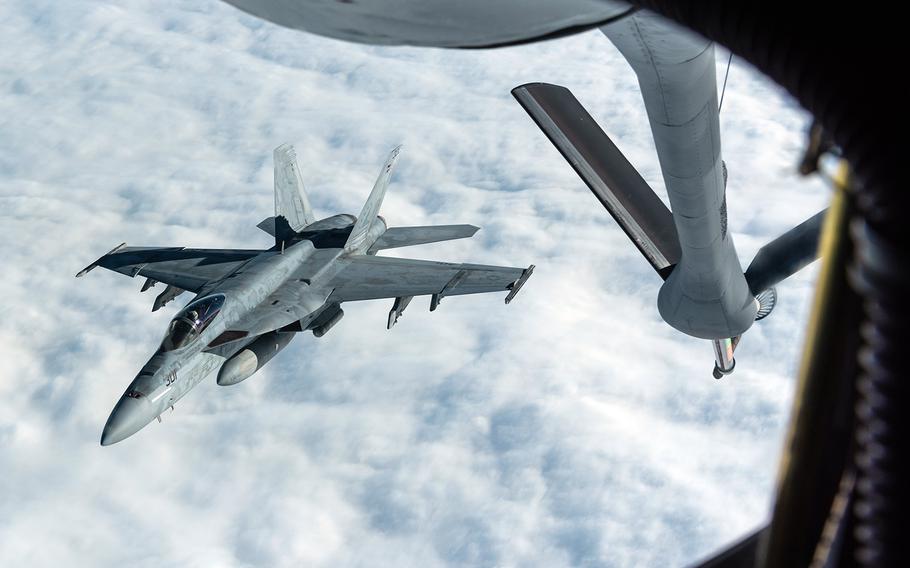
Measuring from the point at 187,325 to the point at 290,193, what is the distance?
1368cm

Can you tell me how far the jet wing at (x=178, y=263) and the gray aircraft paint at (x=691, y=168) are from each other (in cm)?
2292

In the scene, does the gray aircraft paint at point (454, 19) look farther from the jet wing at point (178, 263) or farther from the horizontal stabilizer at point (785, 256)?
the jet wing at point (178, 263)

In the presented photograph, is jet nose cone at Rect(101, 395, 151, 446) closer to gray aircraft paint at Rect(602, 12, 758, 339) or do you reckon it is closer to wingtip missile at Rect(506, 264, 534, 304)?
wingtip missile at Rect(506, 264, 534, 304)

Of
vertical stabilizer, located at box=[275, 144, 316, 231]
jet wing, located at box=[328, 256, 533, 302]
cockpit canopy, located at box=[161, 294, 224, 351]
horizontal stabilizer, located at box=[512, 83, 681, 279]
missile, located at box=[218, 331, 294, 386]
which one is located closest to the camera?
horizontal stabilizer, located at box=[512, 83, 681, 279]

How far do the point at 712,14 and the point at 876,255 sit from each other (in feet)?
4.29

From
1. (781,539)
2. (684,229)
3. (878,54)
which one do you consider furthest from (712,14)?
(684,229)

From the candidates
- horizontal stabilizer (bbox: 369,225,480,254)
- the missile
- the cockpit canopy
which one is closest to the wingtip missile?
horizontal stabilizer (bbox: 369,225,480,254)

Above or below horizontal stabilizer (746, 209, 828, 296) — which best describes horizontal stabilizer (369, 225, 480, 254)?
below

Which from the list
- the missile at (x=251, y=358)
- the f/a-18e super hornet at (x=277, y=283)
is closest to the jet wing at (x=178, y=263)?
the f/a-18e super hornet at (x=277, y=283)

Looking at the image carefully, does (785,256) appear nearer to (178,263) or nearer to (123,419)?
(123,419)

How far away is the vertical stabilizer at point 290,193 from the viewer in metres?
39.9

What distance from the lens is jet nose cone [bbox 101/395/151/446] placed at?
26.6 m

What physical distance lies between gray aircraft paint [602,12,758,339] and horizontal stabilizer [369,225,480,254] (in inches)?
891

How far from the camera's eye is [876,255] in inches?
118
